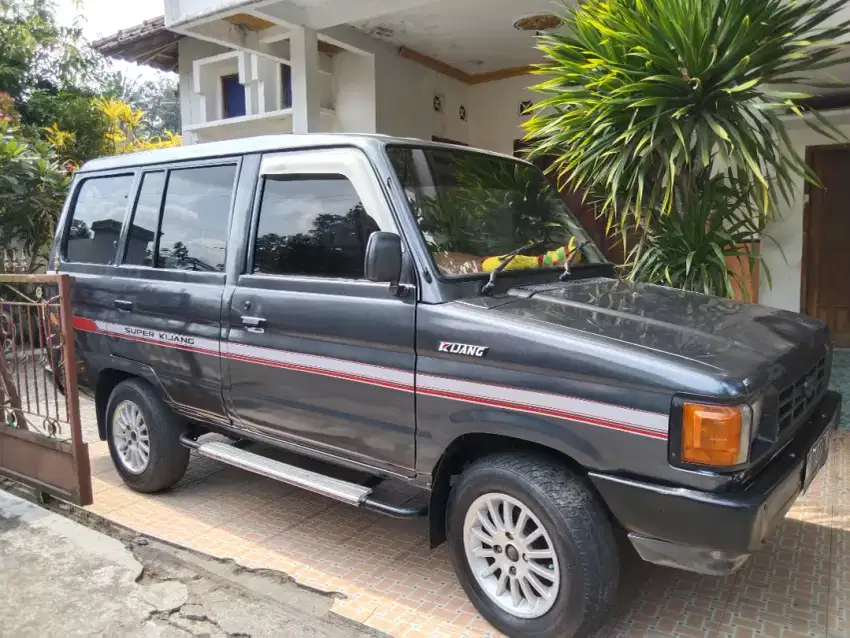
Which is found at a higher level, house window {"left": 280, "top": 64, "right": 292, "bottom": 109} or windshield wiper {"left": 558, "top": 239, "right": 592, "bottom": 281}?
house window {"left": 280, "top": 64, "right": 292, "bottom": 109}

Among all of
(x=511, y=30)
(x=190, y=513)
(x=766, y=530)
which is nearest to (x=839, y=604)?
(x=766, y=530)

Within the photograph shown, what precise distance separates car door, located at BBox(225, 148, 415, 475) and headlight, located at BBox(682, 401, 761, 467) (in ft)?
3.81

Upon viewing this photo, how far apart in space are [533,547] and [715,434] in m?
0.90

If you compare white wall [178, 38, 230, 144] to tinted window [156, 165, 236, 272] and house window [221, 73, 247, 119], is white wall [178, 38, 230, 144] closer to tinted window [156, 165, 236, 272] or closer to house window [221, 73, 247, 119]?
house window [221, 73, 247, 119]

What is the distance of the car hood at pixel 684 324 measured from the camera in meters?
2.42

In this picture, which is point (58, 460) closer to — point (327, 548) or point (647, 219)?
point (327, 548)

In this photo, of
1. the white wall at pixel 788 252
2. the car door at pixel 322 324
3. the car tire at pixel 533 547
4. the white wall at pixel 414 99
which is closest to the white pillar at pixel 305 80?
the white wall at pixel 414 99

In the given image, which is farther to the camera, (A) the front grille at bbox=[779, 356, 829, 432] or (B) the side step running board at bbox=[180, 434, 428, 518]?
(B) the side step running board at bbox=[180, 434, 428, 518]

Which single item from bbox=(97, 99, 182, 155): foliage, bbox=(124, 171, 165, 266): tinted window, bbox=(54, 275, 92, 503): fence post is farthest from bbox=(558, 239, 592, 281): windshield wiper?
bbox=(97, 99, 182, 155): foliage

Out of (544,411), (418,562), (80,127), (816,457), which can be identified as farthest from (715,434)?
(80,127)

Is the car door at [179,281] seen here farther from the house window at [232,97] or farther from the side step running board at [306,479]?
the house window at [232,97]

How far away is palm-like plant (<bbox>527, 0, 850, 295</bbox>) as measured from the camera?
13.0 feet

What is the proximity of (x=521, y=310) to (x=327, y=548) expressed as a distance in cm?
181

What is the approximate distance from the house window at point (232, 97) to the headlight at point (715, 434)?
31.0 feet
